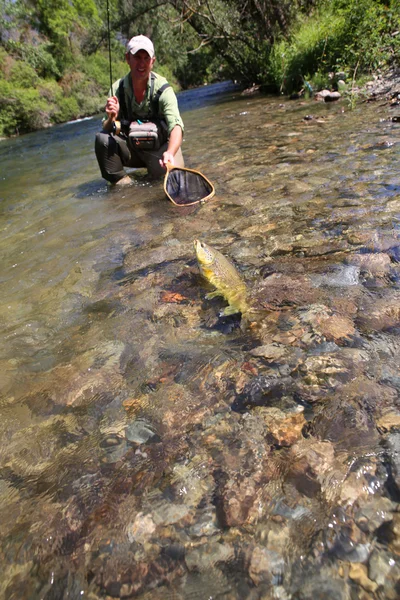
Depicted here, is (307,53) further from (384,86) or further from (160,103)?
(160,103)

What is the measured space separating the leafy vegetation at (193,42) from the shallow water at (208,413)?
685 centimetres

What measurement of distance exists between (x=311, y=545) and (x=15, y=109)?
2953 centimetres

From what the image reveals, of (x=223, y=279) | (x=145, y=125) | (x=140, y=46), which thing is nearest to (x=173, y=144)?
(x=145, y=125)

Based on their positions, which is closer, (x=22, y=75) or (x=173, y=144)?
(x=173, y=144)

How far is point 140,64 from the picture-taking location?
5.26m

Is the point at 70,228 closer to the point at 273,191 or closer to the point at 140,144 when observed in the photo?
the point at 140,144

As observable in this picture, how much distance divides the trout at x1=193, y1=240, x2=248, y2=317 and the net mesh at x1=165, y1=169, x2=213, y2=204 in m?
2.17

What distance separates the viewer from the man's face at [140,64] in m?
5.18

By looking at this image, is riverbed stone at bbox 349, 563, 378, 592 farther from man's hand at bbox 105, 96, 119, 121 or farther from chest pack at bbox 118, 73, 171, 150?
man's hand at bbox 105, 96, 119, 121

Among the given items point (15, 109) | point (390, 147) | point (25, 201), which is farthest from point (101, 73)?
point (390, 147)

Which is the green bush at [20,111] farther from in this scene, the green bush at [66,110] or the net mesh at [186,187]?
the net mesh at [186,187]

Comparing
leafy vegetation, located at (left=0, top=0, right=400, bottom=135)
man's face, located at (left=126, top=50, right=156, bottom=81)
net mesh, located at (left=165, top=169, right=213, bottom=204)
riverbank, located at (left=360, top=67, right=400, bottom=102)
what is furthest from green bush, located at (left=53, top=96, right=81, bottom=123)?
net mesh, located at (left=165, top=169, right=213, bottom=204)

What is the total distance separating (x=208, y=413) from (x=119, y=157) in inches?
209

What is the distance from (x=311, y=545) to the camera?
4.24ft
